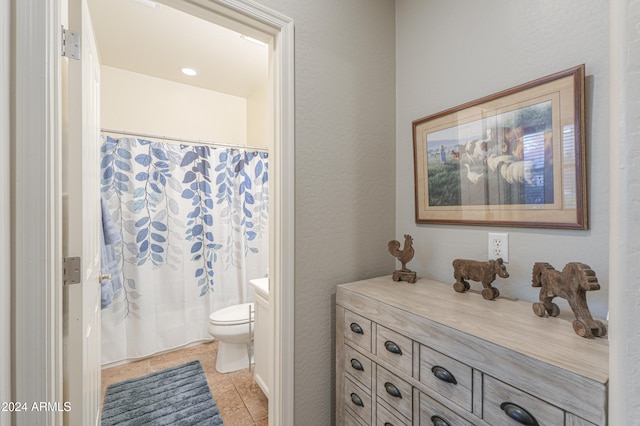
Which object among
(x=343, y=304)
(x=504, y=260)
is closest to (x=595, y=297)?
(x=504, y=260)

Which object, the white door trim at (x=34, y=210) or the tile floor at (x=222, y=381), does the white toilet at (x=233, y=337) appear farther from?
the white door trim at (x=34, y=210)

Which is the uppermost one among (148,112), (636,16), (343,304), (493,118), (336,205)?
(148,112)

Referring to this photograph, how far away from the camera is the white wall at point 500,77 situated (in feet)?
3.05

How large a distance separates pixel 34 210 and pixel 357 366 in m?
1.26

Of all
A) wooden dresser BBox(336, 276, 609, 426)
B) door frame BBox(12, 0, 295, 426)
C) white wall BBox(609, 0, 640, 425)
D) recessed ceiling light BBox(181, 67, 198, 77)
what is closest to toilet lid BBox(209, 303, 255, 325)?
wooden dresser BBox(336, 276, 609, 426)

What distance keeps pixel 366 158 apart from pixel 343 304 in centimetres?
77

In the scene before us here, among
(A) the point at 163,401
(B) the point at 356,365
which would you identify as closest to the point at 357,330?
(B) the point at 356,365

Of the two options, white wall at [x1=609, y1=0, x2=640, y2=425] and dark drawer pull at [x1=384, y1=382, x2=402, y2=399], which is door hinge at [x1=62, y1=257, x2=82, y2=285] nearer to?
dark drawer pull at [x1=384, y1=382, x2=402, y2=399]

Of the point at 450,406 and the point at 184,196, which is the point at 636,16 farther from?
the point at 184,196

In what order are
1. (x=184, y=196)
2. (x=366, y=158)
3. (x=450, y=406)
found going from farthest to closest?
(x=184, y=196) → (x=366, y=158) → (x=450, y=406)

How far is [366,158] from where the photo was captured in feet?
5.05

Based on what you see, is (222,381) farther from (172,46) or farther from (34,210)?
(172,46)

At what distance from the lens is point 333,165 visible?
1417mm

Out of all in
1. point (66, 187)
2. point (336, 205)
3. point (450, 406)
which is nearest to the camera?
point (450, 406)
